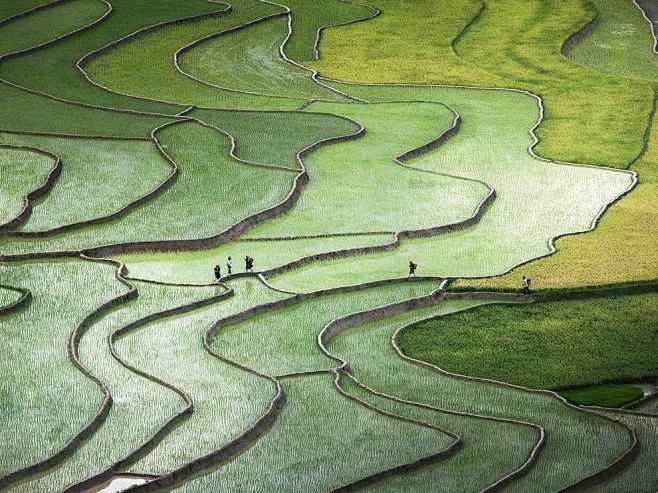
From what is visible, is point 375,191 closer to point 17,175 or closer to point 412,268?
point 412,268

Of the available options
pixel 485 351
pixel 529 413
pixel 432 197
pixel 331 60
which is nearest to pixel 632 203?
pixel 432 197

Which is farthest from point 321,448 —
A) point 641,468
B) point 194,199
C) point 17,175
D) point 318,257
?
point 17,175

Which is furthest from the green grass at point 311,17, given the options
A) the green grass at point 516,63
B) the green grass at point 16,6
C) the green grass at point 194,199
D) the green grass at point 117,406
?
the green grass at point 117,406

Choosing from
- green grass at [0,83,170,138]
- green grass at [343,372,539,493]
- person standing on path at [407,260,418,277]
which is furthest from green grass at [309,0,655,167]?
green grass at [343,372,539,493]

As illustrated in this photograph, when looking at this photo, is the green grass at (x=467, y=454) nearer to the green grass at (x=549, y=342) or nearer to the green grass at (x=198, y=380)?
the green grass at (x=198, y=380)

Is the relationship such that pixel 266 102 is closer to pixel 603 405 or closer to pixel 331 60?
pixel 331 60

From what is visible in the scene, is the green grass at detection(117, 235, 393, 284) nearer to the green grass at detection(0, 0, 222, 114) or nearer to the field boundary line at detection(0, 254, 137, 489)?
the field boundary line at detection(0, 254, 137, 489)
